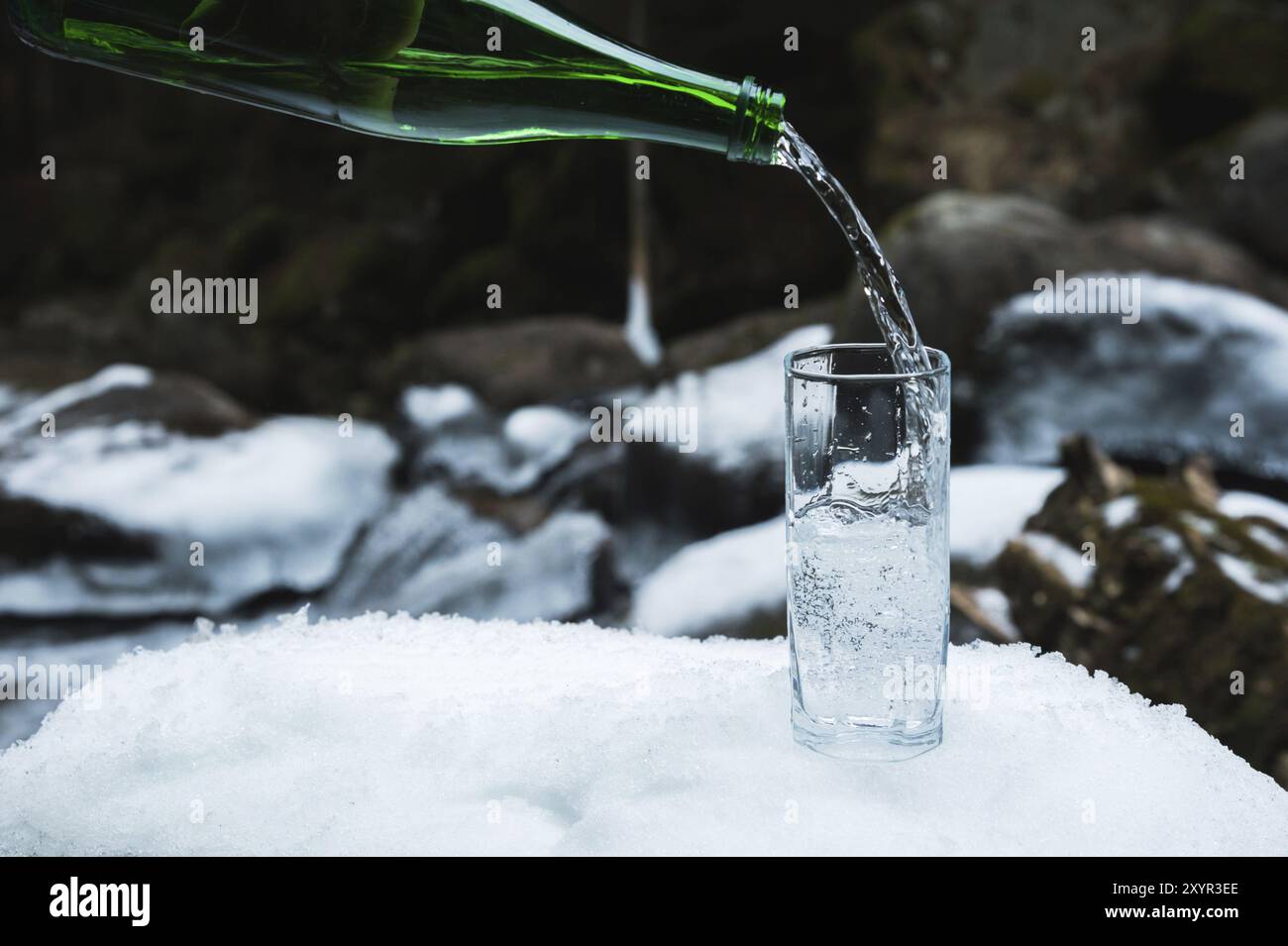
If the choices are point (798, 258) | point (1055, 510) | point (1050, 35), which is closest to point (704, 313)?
point (798, 258)

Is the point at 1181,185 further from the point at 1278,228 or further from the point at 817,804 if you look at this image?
the point at 817,804

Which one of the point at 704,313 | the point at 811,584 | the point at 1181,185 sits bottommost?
the point at 811,584

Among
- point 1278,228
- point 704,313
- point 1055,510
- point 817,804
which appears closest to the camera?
point 817,804

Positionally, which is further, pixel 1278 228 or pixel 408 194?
pixel 408 194

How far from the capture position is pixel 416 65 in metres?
1.08

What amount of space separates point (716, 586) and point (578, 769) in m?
2.48

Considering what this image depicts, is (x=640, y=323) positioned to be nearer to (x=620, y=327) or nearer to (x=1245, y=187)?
(x=620, y=327)

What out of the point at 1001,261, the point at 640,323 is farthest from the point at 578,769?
the point at 640,323

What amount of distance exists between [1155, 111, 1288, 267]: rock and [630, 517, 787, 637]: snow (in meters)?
1.93

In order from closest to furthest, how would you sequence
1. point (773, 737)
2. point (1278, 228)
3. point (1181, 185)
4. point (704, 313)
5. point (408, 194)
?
1. point (773, 737)
2. point (1278, 228)
3. point (1181, 185)
4. point (704, 313)
5. point (408, 194)

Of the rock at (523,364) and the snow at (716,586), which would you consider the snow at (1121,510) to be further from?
the rock at (523,364)

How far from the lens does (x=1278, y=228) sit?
4230 mm

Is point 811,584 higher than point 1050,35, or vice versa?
point 1050,35

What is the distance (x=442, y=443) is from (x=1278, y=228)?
9.29ft
